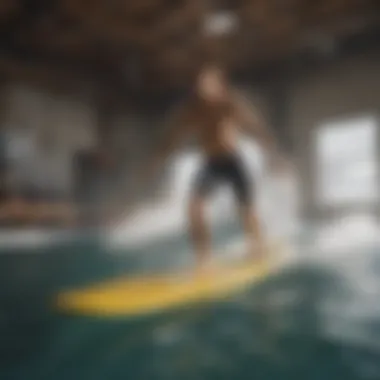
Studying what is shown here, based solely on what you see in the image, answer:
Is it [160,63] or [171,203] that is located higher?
[160,63]

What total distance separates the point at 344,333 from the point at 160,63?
2.44 ft

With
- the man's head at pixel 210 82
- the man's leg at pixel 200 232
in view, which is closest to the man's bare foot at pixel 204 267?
the man's leg at pixel 200 232

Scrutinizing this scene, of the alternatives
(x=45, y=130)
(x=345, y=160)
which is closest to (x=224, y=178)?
(x=345, y=160)

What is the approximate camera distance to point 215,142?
3.69 ft

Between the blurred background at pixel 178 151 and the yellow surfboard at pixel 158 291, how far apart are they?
0.03 metres

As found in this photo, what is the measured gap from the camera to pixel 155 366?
0.85 m

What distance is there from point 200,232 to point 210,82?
1.17 ft

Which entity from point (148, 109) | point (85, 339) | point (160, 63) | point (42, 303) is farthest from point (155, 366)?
point (160, 63)

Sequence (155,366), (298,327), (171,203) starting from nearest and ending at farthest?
(155,366)
(298,327)
(171,203)

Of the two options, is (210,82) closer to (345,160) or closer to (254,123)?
(254,123)

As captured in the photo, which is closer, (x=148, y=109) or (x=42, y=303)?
(x=42, y=303)

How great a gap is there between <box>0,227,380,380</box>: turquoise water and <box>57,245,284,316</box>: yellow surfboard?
0.08 ft

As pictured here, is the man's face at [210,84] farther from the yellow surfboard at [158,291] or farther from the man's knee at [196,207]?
the yellow surfboard at [158,291]

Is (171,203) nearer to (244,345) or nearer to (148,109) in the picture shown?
(148,109)
